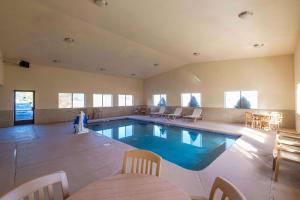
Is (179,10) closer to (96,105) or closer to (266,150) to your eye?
(266,150)

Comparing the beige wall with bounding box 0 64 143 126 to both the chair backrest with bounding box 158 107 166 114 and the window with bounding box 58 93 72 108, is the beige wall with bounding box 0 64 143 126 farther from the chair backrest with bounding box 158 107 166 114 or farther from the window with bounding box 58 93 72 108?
the chair backrest with bounding box 158 107 166 114

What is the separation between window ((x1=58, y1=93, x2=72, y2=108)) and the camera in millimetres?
8570

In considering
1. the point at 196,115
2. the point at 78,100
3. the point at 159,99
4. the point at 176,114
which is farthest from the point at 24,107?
the point at 196,115

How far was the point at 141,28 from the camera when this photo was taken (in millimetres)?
4930

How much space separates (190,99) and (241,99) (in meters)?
2.88

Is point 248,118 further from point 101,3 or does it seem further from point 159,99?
point 101,3

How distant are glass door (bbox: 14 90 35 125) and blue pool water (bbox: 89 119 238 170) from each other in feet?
15.7

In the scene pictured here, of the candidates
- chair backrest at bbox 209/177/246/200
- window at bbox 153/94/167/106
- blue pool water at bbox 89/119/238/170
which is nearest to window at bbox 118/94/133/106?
window at bbox 153/94/167/106

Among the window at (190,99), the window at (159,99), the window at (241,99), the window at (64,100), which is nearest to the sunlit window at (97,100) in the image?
the window at (64,100)

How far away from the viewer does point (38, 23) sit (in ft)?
15.2

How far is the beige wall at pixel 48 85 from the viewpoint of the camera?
7004mm

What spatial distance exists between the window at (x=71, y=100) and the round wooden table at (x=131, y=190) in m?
8.60

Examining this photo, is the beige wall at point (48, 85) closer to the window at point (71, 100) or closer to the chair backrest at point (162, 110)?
the window at point (71, 100)

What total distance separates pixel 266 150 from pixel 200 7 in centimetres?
398
